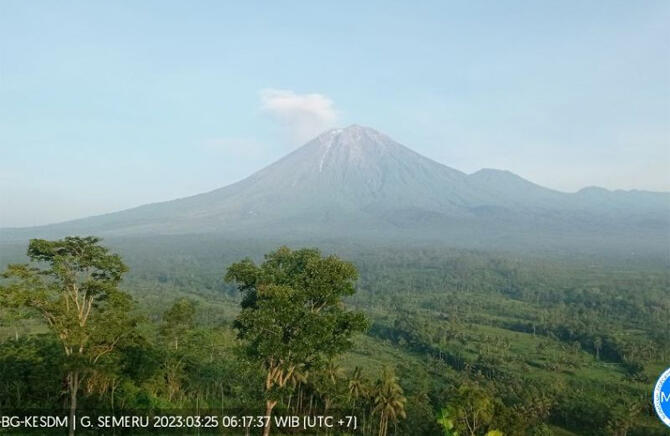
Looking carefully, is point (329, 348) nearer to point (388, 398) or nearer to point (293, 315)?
point (293, 315)

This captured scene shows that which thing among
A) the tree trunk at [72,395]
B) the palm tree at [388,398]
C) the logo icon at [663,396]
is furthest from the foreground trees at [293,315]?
the palm tree at [388,398]

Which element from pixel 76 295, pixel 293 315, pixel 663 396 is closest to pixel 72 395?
pixel 76 295

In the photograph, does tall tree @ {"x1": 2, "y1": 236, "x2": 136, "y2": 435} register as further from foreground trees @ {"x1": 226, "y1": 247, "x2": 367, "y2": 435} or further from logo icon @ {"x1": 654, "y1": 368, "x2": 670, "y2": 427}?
logo icon @ {"x1": 654, "y1": 368, "x2": 670, "y2": 427}

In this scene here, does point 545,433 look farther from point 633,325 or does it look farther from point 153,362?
point 633,325

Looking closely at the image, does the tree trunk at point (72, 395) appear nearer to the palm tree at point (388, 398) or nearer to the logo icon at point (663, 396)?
the palm tree at point (388, 398)

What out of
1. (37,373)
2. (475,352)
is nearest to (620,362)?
(475,352)
